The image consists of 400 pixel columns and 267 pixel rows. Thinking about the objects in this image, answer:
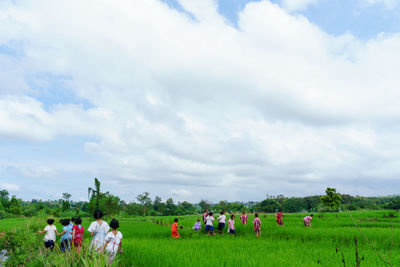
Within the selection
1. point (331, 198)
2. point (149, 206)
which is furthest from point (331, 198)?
point (149, 206)

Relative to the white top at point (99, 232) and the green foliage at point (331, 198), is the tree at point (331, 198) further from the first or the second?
the white top at point (99, 232)

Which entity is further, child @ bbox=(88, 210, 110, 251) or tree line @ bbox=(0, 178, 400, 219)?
tree line @ bbox=(0, 178, 400, 219)

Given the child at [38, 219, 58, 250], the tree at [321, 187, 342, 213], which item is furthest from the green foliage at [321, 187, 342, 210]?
the child at [38, 219, 58, 250]

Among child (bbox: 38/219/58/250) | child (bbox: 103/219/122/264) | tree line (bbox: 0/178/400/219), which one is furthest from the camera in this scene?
tree line (bbox: 0/178/400/219)

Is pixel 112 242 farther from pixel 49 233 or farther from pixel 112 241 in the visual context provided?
pixel 49 233

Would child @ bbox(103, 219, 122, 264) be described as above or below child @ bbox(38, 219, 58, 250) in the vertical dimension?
above

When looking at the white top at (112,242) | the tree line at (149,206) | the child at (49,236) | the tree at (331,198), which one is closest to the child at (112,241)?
the white top at (112,242)

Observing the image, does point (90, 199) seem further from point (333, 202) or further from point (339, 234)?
point (333, 202)

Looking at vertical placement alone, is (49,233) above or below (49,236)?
above

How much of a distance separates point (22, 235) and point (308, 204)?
10803 cm

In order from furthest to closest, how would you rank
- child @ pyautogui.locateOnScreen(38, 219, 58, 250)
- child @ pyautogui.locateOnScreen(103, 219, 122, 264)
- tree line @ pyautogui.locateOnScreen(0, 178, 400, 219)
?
tree line @ pyautogui.locateOnScreen(0, 178, 400, 219), child @ pyautogui.locateOnScreen(38, 219, 58, 250), child @ pyautogui.locateOnScreen(103, 219, 122, 264)

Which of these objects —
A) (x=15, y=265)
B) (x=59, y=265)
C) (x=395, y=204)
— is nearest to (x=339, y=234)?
(x=59, y=265)

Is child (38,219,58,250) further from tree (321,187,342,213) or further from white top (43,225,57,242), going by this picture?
tree (321,187,342,213)

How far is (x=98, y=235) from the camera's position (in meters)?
8.37
